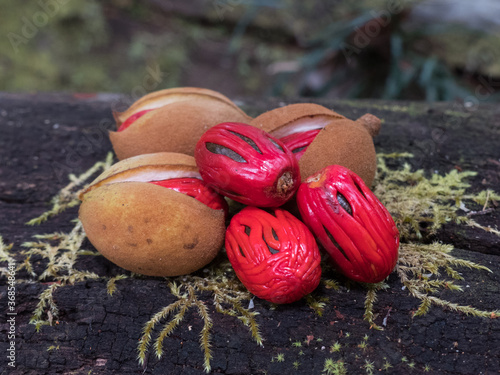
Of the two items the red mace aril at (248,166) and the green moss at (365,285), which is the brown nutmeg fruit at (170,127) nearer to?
the red mace aril at (248,166)

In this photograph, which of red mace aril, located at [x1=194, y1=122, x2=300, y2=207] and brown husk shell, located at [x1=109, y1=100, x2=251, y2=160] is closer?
red mace aril, located at [x1=194, y1=122, x2=300, y2=207]

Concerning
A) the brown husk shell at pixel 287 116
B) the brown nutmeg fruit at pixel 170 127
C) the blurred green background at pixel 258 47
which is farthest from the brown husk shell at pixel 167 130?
the blurred green background at pixel 258 47

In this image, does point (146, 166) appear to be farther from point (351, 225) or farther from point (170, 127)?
point (351, 225)

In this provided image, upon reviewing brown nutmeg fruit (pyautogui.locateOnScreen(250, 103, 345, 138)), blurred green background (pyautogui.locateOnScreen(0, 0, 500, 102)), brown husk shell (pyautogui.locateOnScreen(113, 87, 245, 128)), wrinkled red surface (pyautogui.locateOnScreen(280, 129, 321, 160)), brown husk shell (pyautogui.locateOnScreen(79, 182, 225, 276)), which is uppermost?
brown nutmeg fruit (pyautogui.locateOnScreen(250, 103, 345, 138))

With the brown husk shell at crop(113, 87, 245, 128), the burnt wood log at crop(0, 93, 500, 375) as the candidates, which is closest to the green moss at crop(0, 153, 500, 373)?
the burnt wood log at crop(0, 93, 500, 375)

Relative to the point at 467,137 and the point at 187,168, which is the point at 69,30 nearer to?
the point at 187,168

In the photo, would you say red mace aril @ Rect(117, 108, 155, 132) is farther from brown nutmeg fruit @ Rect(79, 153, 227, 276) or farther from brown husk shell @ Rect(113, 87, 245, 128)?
brown nutmeg fruit @ Rect(79, 153, 227, 276)

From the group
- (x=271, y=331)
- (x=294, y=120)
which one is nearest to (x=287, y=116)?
(x=294, y=120)
